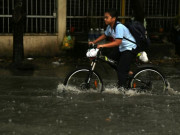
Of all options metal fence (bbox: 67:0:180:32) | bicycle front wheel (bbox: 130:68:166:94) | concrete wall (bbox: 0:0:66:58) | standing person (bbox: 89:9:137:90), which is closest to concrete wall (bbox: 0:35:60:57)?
concrete wall (bbox: 0:0:66:58)

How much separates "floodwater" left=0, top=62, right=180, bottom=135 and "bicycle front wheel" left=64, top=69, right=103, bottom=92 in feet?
0.47

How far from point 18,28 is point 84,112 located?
19.6 ft

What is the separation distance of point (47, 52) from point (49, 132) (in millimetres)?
9600

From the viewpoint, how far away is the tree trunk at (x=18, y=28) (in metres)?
13.8

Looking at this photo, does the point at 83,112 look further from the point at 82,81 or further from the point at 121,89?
the point at 121,89

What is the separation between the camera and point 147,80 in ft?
33.4

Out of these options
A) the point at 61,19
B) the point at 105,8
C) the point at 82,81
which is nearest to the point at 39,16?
the point at 61,19

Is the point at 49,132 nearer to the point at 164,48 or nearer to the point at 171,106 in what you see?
the point at 171,106

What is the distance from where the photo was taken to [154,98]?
10.0 m

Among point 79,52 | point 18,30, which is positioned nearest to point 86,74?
point 18,30

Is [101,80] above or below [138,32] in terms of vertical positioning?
below

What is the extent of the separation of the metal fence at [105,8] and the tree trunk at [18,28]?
11.7 feet

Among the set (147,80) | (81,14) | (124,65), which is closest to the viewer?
(124,65)

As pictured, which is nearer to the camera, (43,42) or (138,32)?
(138,32)
